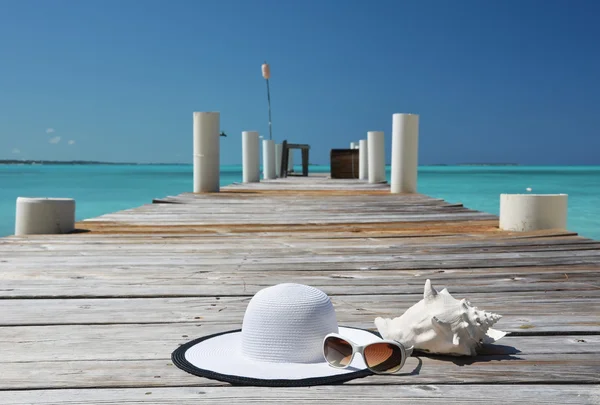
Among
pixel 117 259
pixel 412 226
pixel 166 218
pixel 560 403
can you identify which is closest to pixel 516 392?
pixel 560 403

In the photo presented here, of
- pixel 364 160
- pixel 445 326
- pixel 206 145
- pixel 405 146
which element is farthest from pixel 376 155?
pixel 445 326

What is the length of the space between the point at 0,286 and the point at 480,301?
7.68 ft

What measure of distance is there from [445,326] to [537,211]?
3.51 meters

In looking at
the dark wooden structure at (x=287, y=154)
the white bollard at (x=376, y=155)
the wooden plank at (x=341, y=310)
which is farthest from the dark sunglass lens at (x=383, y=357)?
the dark wooden structure at (x=287, y=154)

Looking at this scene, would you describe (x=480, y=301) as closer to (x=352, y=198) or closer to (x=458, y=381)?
(x=458, y=381)

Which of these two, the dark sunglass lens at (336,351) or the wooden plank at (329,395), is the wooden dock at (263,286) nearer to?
the wooden plank at (329,395)

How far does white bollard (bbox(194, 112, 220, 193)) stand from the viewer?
10.5m

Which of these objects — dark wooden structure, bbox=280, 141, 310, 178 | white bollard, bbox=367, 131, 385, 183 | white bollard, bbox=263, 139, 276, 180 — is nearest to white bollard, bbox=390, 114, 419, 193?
white bollard, bbox=367, 131, 385, 183

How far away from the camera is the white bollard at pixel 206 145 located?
10.5 meters

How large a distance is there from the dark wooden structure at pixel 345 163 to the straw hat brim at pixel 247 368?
59.4ft

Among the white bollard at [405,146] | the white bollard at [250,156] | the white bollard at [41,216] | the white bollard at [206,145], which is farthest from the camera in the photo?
the white bollard at [250,156]

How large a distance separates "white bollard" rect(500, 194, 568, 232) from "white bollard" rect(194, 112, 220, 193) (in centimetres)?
614

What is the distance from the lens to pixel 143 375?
6.47ft

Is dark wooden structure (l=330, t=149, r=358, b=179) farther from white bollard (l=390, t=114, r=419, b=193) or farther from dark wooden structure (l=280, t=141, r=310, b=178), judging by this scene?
white bollard (l=390, t=114, r=419, b=193)
